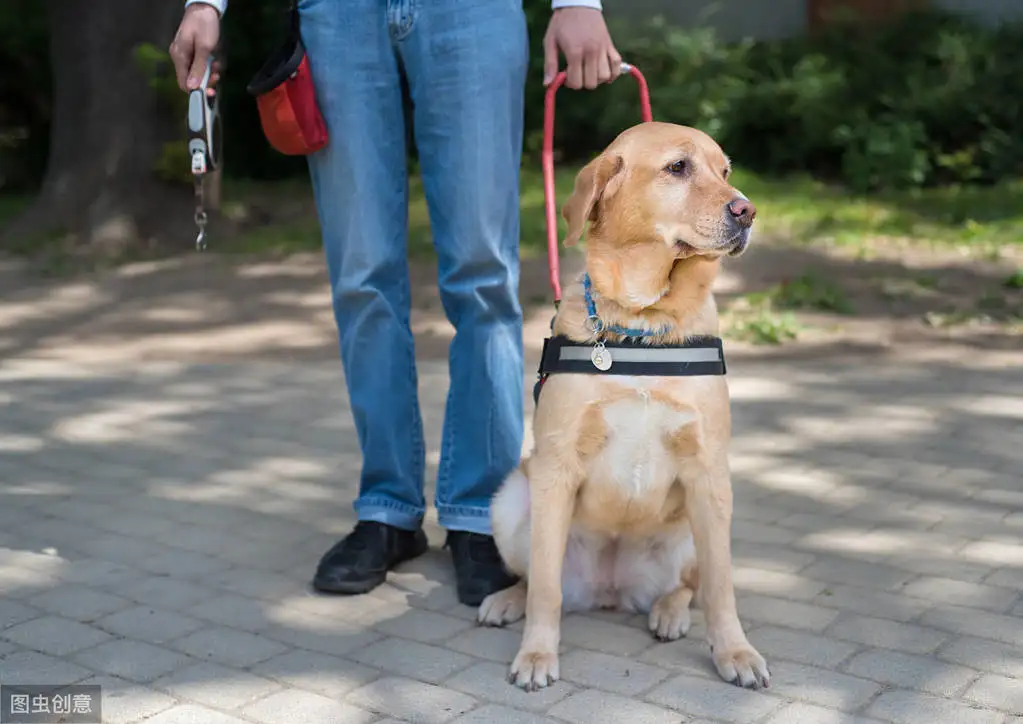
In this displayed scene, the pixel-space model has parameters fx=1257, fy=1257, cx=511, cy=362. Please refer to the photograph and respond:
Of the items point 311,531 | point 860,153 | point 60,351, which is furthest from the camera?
point 860,153

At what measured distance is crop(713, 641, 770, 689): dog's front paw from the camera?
2971 mm

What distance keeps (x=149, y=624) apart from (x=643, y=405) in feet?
4.79

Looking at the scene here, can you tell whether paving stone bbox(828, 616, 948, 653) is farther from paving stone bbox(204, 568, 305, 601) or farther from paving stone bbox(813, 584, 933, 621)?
paving stone bbox(204, 568, 305, 601)

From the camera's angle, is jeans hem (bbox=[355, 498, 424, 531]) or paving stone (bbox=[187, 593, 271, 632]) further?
jeans hem (bbox=[355, 498, 424, 531])

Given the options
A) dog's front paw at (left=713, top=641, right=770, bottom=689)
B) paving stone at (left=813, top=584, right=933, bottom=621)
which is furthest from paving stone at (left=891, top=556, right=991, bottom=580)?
dog's front paw at (left=713, top=641, right=770, bottom=689)

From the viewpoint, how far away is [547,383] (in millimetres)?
3162

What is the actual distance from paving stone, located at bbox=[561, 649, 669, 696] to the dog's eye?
1.21 m

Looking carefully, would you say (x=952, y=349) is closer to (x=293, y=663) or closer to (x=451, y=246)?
(x=451, y=246)

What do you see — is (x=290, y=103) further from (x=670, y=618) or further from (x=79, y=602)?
(x=670, y=618)

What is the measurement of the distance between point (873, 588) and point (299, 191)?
8.48 metres

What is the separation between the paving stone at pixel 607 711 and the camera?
2818 millimetres

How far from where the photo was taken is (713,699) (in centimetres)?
291

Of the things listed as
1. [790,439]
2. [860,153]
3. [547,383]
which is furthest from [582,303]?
[860,153]

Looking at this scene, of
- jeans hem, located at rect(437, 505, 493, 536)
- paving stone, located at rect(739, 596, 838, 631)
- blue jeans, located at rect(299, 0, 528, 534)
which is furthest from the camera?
jeans hem, located at rect(437, 505, 493, 536)
